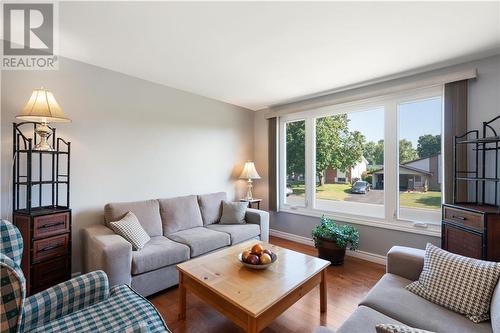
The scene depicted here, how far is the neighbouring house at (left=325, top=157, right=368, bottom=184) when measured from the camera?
135 inches

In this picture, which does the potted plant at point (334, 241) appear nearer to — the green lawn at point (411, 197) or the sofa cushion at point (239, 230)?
the green lawn at point (411, 197)

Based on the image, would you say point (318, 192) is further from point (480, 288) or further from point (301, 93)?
point (480, 288)

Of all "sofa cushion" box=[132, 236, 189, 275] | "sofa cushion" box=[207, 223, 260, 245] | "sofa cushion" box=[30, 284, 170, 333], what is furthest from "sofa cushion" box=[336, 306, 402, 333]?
"sofa cushion" box=[207, 223, 260, 245]

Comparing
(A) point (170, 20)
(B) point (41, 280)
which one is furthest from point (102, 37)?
(B) point (41, 280)

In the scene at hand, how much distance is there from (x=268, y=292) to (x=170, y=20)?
219 cm

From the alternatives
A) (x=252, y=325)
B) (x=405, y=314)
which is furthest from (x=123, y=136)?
(x=405, y=314)

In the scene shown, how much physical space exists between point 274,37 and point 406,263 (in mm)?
2181

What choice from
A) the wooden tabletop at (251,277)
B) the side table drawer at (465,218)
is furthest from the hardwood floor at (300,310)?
the side table drawer at (465,218)

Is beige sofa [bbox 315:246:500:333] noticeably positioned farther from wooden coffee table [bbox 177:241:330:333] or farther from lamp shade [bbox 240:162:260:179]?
lamp shade [bbox 240:162:260:179]

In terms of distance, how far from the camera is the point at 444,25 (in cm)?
190

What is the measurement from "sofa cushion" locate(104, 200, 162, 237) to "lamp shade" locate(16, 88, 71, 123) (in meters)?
1.08

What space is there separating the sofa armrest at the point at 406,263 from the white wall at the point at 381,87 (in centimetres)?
128

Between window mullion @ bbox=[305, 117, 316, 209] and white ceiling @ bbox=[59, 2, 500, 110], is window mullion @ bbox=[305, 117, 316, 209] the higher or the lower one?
the lower one

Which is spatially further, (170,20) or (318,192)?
(318,192)
